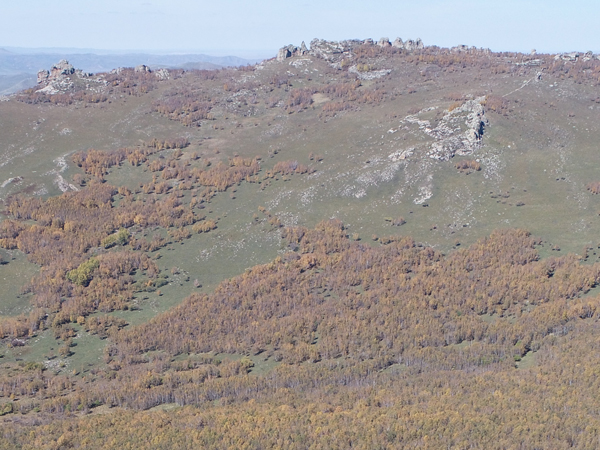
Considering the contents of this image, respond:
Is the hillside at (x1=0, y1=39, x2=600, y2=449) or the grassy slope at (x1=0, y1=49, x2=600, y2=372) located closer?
the hillside at (x1=0, y1=39, x2=600, y2=449)

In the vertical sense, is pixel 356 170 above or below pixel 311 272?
above

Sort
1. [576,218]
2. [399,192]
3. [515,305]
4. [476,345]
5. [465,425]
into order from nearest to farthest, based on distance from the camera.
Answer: [465,425] → [476,345] → [515,305] → [576,218] → [399,192]

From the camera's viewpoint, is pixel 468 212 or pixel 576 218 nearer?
pixel 576 218

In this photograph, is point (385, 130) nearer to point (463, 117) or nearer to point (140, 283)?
point (463, 117)

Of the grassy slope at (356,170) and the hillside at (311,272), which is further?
the grassy slope at (356,170)

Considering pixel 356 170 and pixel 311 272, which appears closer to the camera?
pixel 311 272

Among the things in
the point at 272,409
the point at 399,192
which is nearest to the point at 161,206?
the point at 399,192

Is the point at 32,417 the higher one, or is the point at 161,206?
the point at 161,206

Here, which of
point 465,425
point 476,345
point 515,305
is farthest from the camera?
point 515,305
